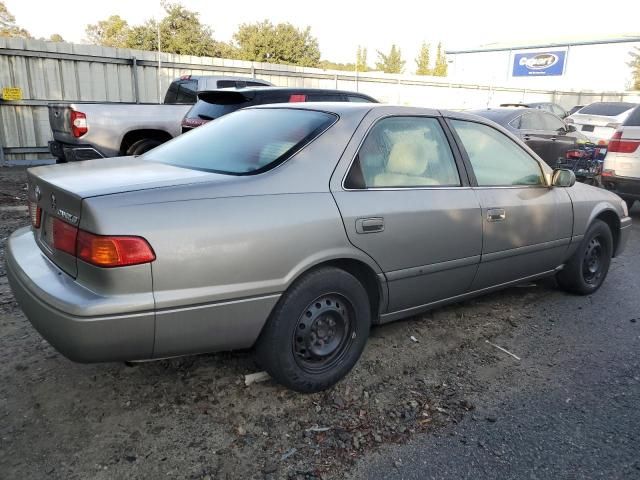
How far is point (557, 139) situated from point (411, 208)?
307 inches

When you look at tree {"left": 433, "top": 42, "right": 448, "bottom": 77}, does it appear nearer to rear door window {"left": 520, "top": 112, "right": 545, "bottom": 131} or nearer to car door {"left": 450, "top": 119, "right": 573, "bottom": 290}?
rear door window {"left": 520, "top": 112, "right": 545, "bottom": 131}

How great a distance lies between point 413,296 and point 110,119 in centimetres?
581

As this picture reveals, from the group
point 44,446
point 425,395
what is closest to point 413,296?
point 425,395

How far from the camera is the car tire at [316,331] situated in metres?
2.54

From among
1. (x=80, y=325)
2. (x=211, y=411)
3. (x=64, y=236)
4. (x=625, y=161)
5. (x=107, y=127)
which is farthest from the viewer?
(x=625, y=161)

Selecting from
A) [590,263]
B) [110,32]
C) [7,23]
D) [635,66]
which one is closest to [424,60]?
[635,66]

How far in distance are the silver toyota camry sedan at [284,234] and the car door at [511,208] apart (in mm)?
13

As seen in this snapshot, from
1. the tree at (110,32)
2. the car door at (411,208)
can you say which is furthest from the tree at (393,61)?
the car door at (411,208)

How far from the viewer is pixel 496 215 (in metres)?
3.49

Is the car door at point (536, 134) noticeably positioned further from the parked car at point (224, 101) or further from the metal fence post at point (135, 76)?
the metal fence post at point (135, 76)

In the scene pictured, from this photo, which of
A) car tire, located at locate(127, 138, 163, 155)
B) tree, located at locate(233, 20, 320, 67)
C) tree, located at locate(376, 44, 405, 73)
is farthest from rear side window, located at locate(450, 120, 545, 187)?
tree, located at locate(376, 44, 405, 73)

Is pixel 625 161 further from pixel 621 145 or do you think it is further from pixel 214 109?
pixel 214 109

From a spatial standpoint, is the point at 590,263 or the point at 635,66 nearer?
the point at 590,263

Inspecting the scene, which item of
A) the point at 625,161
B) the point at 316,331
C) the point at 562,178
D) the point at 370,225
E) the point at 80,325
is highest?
the point at 562,178
